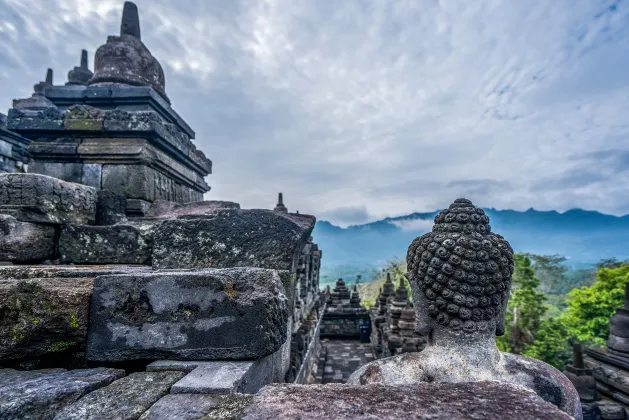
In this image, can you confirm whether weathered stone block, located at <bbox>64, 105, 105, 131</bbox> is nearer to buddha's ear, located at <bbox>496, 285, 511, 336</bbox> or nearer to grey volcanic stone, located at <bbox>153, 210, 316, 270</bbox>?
grey volcanic stone, located at <bbox>153, 210, 316, 270</bbox>

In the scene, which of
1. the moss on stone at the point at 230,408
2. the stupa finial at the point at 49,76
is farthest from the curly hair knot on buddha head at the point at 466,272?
the stupa finial at the point at 49,76

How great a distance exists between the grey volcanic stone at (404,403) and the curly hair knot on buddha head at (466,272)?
790 millimetres

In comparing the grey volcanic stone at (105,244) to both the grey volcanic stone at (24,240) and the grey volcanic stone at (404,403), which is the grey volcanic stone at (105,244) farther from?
the grey volcanic stone at (404,403)

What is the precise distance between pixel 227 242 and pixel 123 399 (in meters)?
1.40

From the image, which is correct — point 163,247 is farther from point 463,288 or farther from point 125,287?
point 463,288

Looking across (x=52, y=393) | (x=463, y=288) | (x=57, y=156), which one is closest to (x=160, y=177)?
(x=57, y=156)

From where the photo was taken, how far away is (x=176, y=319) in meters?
1.65

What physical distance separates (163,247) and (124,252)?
0.45m

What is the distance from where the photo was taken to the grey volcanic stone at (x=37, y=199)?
8.00 ft

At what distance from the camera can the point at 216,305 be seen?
165 centimetres

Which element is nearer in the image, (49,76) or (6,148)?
(6,148)

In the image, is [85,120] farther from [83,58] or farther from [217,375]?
[83,58]

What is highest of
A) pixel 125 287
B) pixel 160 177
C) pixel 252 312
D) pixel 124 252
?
pixel 160 177

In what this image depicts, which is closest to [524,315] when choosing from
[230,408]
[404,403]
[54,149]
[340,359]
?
[340,359]
